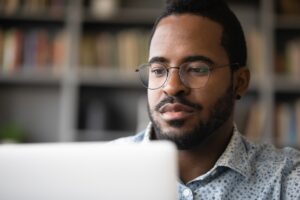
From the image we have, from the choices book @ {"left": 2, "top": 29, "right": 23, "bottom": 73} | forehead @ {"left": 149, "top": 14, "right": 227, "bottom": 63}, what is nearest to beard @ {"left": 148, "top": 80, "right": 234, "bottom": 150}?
forehead @ {"left": 149, "top": 14, "right": 227, "bottom": 63}

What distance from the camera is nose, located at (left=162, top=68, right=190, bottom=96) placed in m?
1.03

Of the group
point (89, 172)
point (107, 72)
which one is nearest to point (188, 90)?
point (89, 172)

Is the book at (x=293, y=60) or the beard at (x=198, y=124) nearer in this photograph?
the beard at (x=198, y=124)

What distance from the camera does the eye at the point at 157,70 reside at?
1078 mm

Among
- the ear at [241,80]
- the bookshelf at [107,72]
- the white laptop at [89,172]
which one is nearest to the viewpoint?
the white laptop at [89,172]

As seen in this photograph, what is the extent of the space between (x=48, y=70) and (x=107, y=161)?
2191 mm

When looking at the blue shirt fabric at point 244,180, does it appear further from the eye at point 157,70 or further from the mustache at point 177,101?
the eye at point 157,70

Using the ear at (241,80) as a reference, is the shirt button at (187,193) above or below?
below

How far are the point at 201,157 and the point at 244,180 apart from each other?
113 mm

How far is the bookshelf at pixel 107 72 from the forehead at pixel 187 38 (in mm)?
1535

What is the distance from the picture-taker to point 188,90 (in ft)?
3.43

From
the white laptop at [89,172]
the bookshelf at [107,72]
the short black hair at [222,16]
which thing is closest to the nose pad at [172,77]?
the short black hair at [222,16]

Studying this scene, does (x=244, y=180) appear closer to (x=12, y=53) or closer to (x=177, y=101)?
(x=177, y=101)

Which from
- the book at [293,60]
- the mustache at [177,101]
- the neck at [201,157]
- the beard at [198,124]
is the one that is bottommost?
the neck at [201,157]
